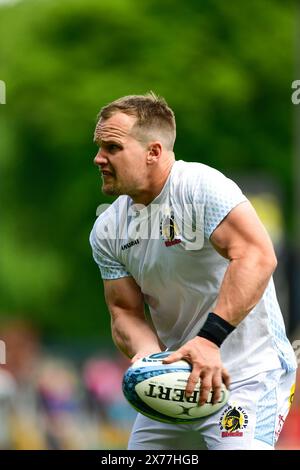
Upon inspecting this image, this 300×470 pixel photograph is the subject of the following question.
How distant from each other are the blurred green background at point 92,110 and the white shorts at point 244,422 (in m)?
13.7

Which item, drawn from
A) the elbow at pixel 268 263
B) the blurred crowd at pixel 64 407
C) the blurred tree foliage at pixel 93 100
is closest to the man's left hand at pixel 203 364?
the elbow at pixel 268 263

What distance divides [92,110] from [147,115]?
1440 centimetres

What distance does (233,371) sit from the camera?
6.90m

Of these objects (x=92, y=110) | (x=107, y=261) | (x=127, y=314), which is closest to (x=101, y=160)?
(x=107, y=261)

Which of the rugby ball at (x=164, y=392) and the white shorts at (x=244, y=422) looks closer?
the rugby ball at (x=164, y=392)

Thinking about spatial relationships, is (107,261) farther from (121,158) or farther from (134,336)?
(121,158)

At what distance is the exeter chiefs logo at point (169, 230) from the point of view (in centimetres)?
685

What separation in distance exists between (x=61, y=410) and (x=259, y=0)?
9.39 m

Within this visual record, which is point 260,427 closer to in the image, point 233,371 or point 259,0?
point 233,371

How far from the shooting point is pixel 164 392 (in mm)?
6500

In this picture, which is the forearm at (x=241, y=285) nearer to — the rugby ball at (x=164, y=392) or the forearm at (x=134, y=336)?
the rugby ball at (x=164, y=392)

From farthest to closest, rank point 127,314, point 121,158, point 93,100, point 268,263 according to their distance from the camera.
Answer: point 93,100 → point 127,314 → point 121,158 → point 268,263

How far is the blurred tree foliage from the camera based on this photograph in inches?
845
